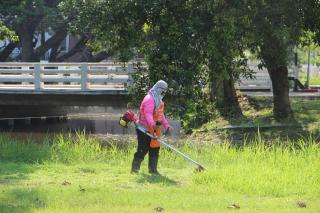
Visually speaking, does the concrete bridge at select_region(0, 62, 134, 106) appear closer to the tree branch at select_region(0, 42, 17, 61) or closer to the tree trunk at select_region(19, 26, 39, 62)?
the tree trunk at select_region(19, 26, 39, 62)

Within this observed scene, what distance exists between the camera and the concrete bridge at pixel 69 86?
24891 millimetres

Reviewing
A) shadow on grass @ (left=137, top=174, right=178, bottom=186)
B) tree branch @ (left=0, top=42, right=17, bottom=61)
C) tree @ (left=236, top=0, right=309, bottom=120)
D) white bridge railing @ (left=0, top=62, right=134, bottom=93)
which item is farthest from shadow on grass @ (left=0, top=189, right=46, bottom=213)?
tree branch @ (left=0, top=42, right=17, bottom=61)

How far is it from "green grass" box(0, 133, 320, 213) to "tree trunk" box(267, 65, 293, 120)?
1011 centimetres

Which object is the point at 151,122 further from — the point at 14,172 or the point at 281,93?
the point at 281,93

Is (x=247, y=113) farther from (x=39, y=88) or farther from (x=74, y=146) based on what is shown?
(x=74, y=146)

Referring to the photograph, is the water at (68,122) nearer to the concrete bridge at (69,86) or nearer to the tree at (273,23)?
the concrete bridge at (69,86)

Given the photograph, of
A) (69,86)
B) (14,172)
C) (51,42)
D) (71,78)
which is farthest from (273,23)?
(51,42)

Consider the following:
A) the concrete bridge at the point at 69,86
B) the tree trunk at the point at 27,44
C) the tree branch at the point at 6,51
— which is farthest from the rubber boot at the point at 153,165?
the tree branch at the point at 6,51

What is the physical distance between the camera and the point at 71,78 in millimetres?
25406

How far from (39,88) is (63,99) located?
110cm

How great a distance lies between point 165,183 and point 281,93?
46.1 ft

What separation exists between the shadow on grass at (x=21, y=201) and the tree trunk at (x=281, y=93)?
15.3 meters

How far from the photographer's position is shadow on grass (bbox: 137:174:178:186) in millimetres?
9578

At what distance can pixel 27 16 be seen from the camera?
37.7 m
